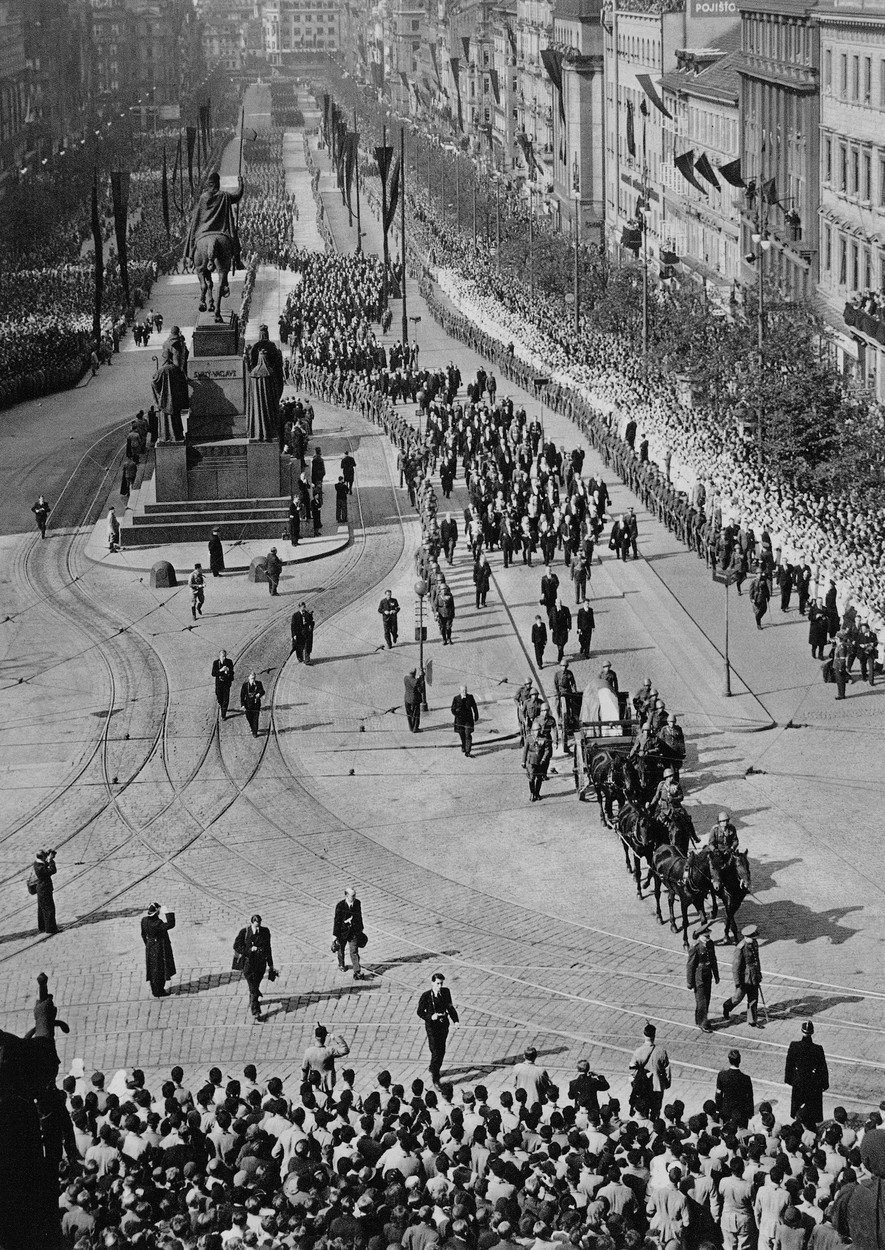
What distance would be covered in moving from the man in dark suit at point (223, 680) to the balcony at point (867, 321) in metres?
27.3

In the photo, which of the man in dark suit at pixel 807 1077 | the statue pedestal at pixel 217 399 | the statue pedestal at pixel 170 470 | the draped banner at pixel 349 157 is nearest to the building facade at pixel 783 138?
the statue pedestal at pixel 217 399

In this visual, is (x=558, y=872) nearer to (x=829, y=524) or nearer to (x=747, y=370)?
(x=829, y=524)

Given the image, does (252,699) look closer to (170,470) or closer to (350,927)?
(350,927)

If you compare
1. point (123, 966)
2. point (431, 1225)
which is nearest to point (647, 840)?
point (123, 966)

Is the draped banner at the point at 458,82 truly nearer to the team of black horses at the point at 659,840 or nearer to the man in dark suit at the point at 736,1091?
the team of black horses at the point at 659,840

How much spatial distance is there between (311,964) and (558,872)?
418 cm

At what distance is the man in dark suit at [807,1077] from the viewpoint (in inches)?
890

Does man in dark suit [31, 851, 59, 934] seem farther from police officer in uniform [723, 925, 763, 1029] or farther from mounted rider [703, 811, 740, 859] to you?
police officer in uniform [723, 925, 763, 1029]

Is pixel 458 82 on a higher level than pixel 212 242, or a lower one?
lower

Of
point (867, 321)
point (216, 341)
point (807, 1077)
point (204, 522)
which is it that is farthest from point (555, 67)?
point (807, 1077)

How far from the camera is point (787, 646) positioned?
140 ft

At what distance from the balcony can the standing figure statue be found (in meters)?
16.9

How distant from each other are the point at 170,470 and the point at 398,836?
974 inches

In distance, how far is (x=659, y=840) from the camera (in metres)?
30.2
